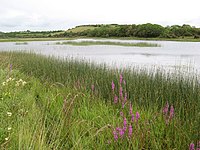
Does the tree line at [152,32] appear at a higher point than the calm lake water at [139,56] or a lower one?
higher

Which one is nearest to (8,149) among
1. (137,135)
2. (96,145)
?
(96,145)

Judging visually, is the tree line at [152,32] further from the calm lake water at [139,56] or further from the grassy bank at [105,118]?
the grassy bank at [105,118]

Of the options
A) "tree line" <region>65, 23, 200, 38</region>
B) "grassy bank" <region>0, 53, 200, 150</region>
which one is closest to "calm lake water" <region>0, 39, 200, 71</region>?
"grassy bank" <region>0, 53, 200, 150</region>

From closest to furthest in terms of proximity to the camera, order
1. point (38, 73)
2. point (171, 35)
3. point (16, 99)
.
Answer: point (16, 99) → point (38, 73) → point (171, 35)

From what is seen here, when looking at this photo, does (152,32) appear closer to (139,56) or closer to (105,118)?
(139,56)

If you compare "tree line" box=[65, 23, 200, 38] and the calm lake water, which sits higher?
"tree line" box=[65, 23, 200, 38]

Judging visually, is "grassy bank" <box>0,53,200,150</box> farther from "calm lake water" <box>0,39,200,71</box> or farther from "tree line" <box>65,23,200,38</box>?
"tree line" <box>65,23,200,38</box>

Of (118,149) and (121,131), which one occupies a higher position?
(121,131)

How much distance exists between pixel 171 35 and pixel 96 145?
46841 millimetres

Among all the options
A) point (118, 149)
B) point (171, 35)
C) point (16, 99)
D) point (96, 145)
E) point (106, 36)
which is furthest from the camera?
point (106, 36)

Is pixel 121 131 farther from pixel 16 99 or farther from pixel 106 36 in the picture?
pixel 106 36

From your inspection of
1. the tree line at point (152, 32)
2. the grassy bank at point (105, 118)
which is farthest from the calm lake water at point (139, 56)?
the tree line at point (152, 32)

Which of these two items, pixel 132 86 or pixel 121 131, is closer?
pixel 121 131

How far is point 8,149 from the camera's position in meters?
2.67
